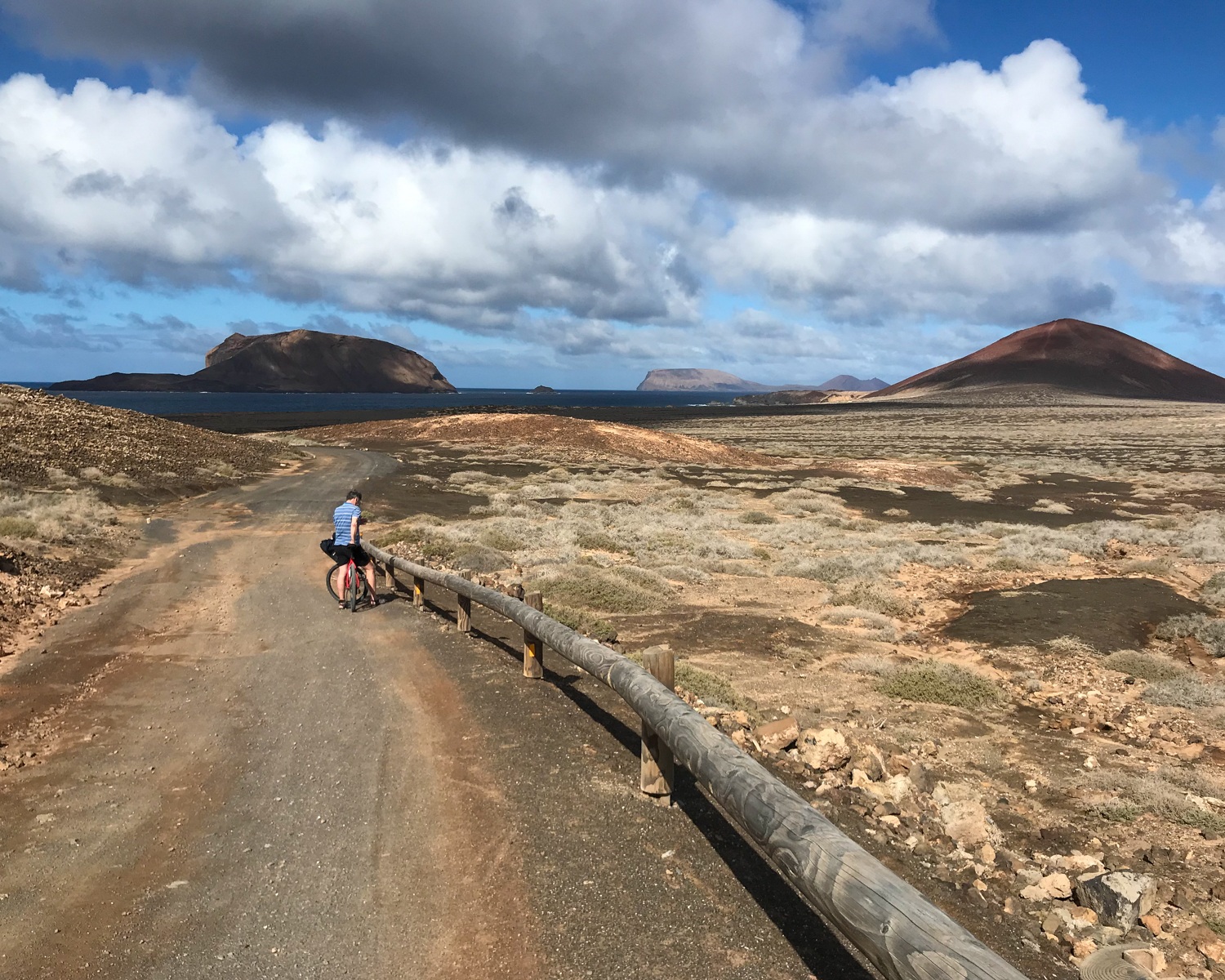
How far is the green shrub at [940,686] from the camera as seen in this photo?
10859 mm

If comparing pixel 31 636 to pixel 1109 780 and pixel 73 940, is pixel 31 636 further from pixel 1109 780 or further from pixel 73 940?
pixel 1109 780

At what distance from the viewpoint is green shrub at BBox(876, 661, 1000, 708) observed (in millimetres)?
10859

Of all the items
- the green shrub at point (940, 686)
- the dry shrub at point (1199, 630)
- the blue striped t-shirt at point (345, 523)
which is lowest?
the green shrub at point (940, 686)

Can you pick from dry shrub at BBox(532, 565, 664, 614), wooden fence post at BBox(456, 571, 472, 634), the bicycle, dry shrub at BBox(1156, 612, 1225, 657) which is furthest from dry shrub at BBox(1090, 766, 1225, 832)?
the bicycle

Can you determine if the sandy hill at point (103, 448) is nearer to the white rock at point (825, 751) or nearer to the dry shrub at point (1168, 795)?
the white rock at point (825, 751)

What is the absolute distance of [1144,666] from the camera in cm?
1216

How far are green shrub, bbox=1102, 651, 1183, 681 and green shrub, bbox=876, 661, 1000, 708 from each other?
2638 mm

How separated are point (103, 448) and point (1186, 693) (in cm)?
3627

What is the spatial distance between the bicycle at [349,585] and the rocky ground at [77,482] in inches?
172

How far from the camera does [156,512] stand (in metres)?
22.9

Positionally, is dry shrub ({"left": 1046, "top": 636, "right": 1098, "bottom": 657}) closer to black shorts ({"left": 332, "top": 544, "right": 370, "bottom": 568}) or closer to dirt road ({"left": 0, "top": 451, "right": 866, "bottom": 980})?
dirt road ({"left": 0, "top": 451, "right": 866, "bottom": 980})

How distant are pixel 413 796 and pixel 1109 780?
771 cm

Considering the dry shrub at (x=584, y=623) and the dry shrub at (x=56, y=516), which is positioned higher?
the dry shrub at (x=56, y=516)

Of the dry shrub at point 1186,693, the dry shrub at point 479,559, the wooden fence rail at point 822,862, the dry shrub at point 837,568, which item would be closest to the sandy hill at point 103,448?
the dry shrub at point 479,559
